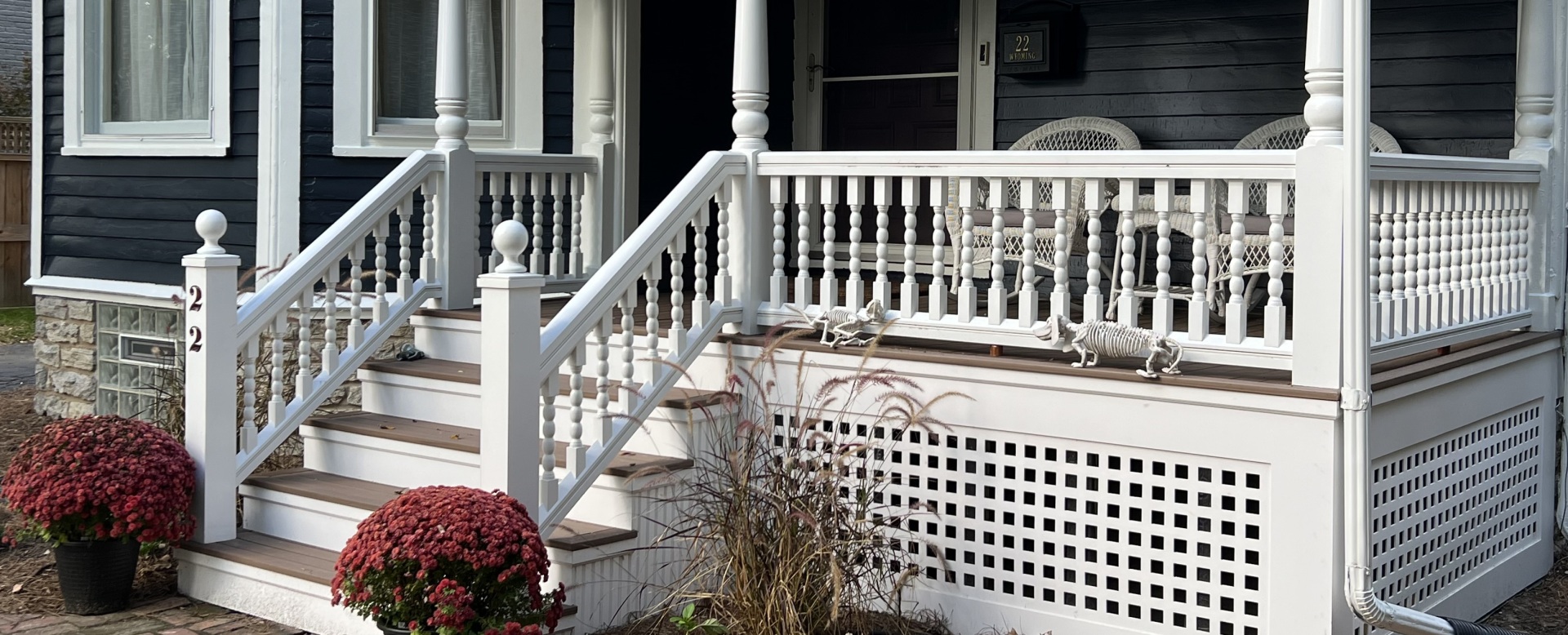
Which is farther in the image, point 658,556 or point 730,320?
point 730,320

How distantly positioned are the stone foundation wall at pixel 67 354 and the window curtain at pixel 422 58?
7.18ft

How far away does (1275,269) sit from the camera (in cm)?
426

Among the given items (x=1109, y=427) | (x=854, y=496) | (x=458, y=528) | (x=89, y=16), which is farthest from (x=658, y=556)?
(x=89, y=16)

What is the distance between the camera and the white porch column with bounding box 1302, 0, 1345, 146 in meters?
4.20

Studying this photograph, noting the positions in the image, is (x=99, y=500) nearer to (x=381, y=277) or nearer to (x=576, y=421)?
(x=381, y=277)

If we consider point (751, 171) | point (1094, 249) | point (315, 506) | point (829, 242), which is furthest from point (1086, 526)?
point (315, 506)

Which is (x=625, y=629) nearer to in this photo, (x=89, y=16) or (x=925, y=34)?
(x=925, y=34)

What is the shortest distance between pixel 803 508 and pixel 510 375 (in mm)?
925

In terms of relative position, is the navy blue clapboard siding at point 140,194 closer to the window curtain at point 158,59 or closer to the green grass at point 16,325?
the window curtain at point 158,59

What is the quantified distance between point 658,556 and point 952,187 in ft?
11.3

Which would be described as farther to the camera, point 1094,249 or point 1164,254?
point 1094,249

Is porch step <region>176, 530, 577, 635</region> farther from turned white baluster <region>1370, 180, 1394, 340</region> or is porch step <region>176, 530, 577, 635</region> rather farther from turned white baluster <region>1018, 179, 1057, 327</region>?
turned white baluster <region>1370, 180, 1394, 340</region>

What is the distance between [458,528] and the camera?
4.09 meters

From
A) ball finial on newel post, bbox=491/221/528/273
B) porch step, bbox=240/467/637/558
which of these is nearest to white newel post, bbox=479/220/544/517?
ball finial on newel post, bbox=491/221/528/273
